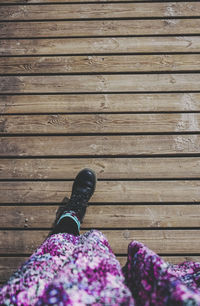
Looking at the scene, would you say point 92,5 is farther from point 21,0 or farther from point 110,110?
point 110,110

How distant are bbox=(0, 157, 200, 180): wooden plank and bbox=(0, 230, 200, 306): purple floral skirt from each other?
611mm

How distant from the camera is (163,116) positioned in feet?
5.65

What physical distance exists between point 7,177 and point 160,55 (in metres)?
1.31

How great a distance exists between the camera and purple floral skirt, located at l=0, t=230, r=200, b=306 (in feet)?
2.60

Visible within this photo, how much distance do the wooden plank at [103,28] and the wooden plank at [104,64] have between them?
0.59 feet

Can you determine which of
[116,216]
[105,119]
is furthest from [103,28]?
[116,216]

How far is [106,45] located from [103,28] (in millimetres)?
134

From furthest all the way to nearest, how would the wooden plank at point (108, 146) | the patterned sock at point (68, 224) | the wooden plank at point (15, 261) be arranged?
the wooden plank at point (108, 146) → the wooden plank at point (15, 261) → the patterned sock at point (68, 224)

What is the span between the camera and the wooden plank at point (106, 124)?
5.60 feet

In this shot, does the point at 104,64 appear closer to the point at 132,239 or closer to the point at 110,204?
the point at 110,204

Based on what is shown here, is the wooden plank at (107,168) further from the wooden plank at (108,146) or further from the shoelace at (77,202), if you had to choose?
the shoelace at (77,202)

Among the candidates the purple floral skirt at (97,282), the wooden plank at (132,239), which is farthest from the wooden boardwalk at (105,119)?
the purple floral skirt at (97,282)

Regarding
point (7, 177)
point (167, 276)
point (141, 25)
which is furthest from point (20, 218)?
point (141, 25)

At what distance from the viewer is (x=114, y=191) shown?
164cm
